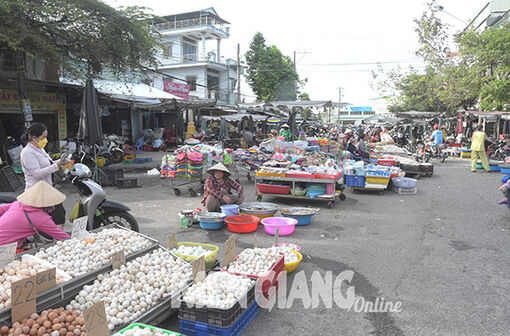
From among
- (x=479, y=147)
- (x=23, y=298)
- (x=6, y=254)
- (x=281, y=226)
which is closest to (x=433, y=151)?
(x=479, y=147)

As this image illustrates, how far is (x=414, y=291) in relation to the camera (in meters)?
4.03

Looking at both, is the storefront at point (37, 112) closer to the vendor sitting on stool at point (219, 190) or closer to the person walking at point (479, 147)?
the vendor sitting on stool at point (219, 190)

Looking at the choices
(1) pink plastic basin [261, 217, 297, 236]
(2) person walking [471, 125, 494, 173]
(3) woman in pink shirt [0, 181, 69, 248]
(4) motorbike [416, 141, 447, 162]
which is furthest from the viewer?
(4) motorbike [416, 141, 447, 162]

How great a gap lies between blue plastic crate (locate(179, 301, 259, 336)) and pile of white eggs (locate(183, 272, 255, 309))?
7.2 inches

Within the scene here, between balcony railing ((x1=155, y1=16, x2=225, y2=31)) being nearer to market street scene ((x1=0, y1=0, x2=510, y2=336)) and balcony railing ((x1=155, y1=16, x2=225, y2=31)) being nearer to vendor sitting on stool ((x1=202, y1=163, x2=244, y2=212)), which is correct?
market street scene ((x1=0, y1=0, x2=510, y2=336))

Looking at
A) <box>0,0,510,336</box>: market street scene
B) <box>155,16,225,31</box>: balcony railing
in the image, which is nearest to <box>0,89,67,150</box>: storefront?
<box>0,0,510,336</box>: market street scene

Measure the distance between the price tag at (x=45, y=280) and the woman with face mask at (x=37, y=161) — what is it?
1.84 metres

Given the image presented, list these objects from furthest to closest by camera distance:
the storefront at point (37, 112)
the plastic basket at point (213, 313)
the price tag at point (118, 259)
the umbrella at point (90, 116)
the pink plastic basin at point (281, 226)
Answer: the storefront at point (37, 112)
the umbrella at point (90, 116)
the pink plastic basin at point (281, 226)
the price tag at point (118, 259)
the plastic basket at point (213, 313)

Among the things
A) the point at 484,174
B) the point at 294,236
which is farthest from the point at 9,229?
the point at 484,174

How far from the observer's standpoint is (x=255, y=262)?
4.00 m

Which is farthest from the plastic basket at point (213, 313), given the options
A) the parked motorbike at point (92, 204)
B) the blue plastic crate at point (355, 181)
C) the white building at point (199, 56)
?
the white building at point (199, 56)

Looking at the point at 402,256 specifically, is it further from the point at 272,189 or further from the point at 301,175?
the point at 272,189

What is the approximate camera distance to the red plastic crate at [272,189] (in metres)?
8.54

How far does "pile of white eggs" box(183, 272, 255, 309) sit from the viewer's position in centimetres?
303
